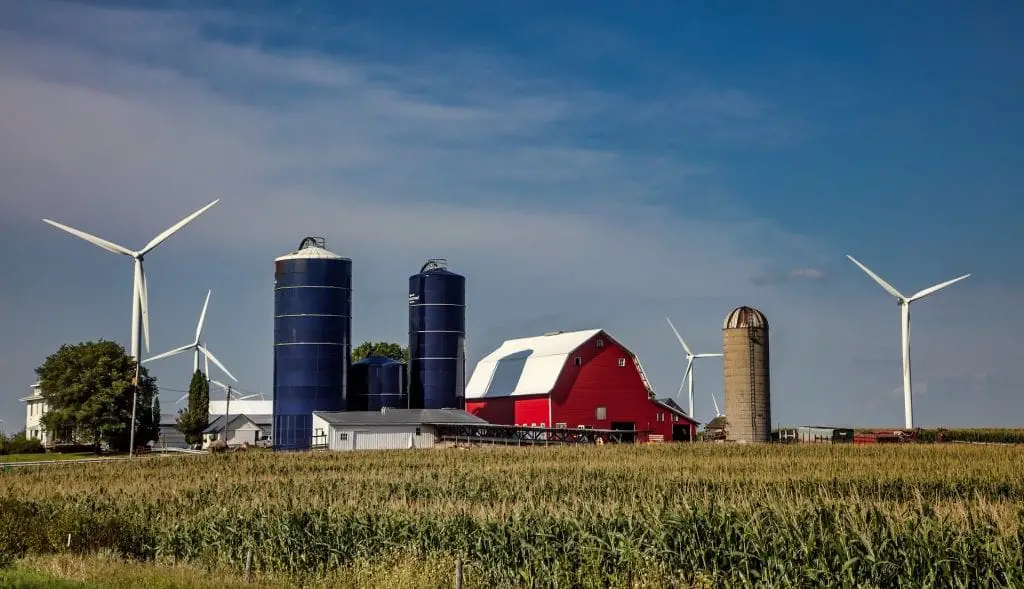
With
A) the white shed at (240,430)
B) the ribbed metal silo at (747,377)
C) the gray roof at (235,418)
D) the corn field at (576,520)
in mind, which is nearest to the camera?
the corn field at (576,520)

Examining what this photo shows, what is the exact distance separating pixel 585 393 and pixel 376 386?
13.6 meters

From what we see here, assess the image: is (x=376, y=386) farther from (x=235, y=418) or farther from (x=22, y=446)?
(x=235, y=418)

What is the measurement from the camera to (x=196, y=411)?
102875 millimetres

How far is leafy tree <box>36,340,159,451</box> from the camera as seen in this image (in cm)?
8575

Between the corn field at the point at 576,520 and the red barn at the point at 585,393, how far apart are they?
89.8ft

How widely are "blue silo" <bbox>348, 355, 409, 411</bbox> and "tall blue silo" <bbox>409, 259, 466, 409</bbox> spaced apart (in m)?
1.10

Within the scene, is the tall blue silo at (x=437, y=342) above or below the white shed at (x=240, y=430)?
above

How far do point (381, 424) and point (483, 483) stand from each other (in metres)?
31.4

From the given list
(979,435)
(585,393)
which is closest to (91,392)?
(585,393)

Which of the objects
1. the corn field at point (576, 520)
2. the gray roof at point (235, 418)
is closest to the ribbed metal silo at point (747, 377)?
the corn field at point (576, 520)

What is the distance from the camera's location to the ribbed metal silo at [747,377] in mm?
70438

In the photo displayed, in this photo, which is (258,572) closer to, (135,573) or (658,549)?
(135,573)

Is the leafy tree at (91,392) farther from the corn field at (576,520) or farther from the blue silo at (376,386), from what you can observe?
the corn field at (576,520)

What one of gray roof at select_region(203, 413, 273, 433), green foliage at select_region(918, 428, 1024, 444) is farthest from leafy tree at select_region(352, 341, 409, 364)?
green foliage at select_region(918, 428, 1024, 444)
